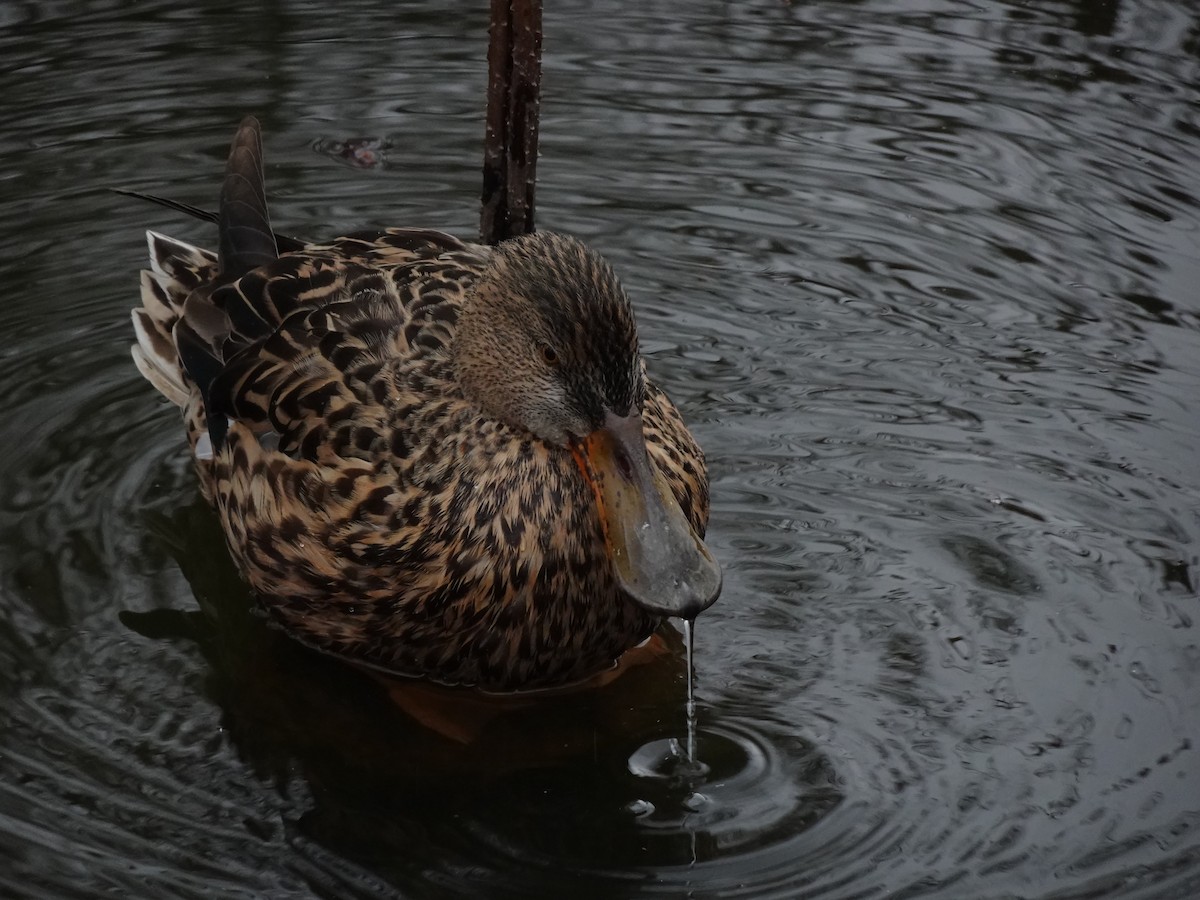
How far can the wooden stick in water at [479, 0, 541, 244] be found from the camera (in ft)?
18.2

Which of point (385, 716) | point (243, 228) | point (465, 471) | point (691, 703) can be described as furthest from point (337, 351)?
point (691, 703)

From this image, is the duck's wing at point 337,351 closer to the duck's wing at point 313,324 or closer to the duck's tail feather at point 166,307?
the duck's wing at point 313,324

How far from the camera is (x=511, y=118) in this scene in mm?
5754

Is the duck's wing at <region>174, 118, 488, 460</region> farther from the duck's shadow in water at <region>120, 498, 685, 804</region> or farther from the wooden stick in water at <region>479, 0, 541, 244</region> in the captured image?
the duck's shadow in water at <region>120, 498, 685, 804</region>

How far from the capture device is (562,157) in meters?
8.00

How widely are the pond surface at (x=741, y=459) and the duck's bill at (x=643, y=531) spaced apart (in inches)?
23.2

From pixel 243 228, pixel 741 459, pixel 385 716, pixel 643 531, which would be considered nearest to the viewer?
pixel 643 531

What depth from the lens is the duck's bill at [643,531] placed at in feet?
13.8

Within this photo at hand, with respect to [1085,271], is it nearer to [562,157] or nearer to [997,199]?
[997,199]

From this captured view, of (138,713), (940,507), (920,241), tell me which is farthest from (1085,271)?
(138,713)

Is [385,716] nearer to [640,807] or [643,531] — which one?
[640,807]

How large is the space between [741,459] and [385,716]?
5.67 ft

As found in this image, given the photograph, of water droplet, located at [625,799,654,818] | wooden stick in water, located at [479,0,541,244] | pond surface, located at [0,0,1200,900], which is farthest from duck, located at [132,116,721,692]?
wooden stick in water, located at [479,0,541,244]

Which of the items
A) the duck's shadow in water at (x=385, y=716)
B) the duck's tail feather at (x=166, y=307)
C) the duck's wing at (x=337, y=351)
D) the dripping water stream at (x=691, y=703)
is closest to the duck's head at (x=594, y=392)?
the dripping water stream at (x=691, y=703)
